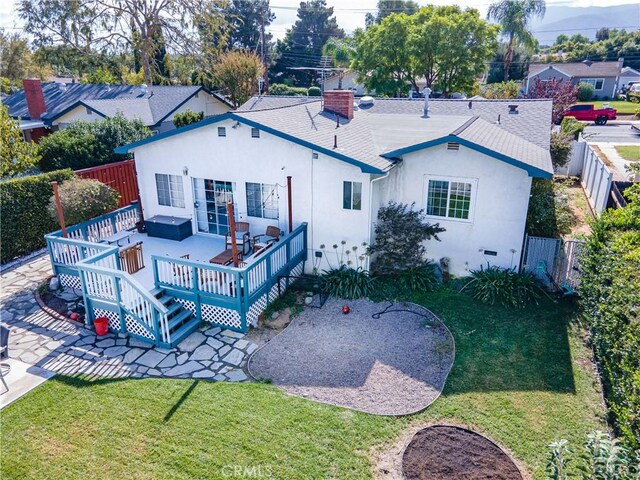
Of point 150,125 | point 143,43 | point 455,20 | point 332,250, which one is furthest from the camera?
point 143,43

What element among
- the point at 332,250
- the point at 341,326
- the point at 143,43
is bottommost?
the point at 341,326

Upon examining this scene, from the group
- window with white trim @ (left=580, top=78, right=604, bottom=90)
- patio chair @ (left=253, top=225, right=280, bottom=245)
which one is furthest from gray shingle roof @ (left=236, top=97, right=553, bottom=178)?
window with white trim @ (left=580, top=78, right=604, bottom=90)

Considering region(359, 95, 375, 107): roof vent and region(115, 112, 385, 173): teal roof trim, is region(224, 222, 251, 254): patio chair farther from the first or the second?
region(359, 95, 375, 107): roof vent

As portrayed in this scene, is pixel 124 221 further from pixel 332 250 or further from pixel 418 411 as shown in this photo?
pixel 418 411

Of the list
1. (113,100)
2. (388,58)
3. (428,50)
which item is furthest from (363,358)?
(388,58)

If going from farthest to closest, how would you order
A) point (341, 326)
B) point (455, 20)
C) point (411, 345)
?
point (455, 20) < point (341, 326) < point (411, 345)

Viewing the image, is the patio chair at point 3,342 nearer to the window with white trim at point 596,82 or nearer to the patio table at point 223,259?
the patio table at point 223,259

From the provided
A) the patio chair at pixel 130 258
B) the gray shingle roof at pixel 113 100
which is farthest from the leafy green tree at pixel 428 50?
the patio chair at pixel 130 258

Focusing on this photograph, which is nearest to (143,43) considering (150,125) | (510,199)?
→ (150,125)
